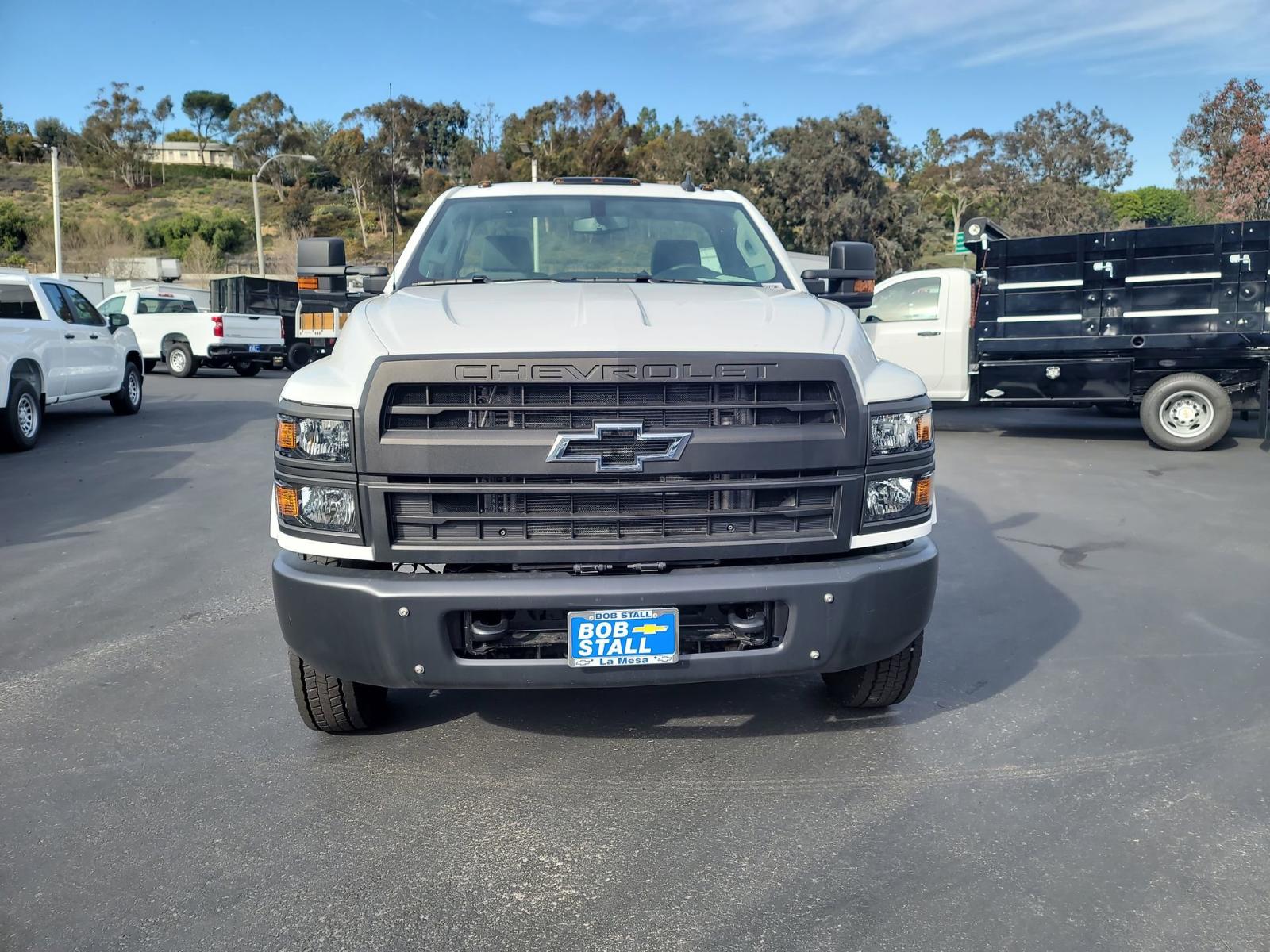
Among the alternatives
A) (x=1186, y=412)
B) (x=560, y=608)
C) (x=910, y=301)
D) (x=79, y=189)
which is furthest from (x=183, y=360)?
(x=79, y=189)

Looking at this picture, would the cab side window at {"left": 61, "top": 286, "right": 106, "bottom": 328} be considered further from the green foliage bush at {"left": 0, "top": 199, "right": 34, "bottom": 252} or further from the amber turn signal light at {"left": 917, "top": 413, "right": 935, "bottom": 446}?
the green foliage bush at {"left": 0, "top": 199, "right": 34, "bottom": 252}

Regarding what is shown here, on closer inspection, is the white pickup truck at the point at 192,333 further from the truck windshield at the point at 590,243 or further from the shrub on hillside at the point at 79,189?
the shrub on hillside at the point at 79,189

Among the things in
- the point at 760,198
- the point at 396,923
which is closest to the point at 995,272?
the point at 396,923

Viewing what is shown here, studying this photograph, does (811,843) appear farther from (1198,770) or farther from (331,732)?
(331,732)

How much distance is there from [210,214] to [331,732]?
70.4 meters

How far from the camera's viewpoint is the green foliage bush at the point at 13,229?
5862 cm

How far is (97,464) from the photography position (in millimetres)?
10742

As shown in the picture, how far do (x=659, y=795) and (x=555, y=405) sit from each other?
4.33 ft

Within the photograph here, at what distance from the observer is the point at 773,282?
196 inches

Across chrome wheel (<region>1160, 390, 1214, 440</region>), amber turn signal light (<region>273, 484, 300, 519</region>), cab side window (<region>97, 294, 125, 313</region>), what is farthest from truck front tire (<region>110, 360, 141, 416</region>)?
chrome wheel (<region>1160, 390, 1214, 440</region>)

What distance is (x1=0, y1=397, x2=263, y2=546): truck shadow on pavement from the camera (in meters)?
8.31

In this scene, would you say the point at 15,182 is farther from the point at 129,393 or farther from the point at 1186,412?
the point at 1186,412

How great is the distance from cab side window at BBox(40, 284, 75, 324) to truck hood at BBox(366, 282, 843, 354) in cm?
1014

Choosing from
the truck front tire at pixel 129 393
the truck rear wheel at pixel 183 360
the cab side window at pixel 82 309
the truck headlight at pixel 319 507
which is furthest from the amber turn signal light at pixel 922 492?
the truck rear wheel at pixel 183 360
